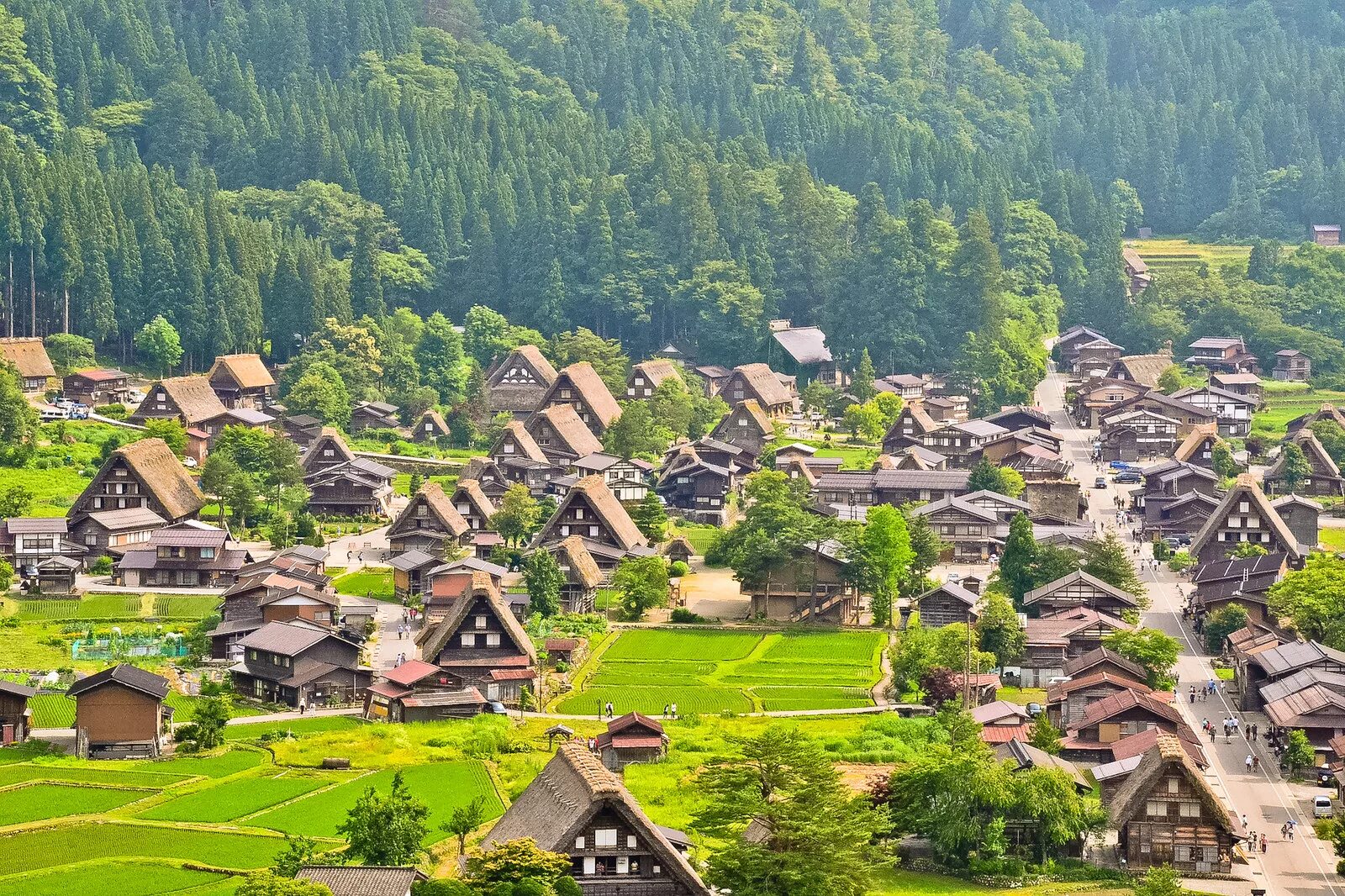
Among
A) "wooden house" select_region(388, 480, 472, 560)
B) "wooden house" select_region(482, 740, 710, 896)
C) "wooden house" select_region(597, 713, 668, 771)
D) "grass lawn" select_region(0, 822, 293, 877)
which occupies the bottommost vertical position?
"wooden house" select_region(482, 740, 710, 896)

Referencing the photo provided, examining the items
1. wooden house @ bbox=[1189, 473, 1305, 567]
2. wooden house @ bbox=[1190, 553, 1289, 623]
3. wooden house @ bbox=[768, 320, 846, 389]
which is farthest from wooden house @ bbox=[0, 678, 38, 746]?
wooden house @ bbox=[768, 320, 846, 389]

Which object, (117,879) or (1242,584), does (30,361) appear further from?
(117,879)

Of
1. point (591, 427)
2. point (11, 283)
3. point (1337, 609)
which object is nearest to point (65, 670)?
point (1337, 609)

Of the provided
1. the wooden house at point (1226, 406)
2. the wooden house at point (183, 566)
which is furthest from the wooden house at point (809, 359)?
the wooden house at point (183, 566)

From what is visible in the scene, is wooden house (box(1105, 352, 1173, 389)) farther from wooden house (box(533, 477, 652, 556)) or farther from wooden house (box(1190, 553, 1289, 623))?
wooden house (box(533, 477, 652, 556))

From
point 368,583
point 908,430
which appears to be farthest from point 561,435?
point 368,583

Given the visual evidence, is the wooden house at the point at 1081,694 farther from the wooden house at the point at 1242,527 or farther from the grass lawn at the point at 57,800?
the grass lawn at the point at 57,800
